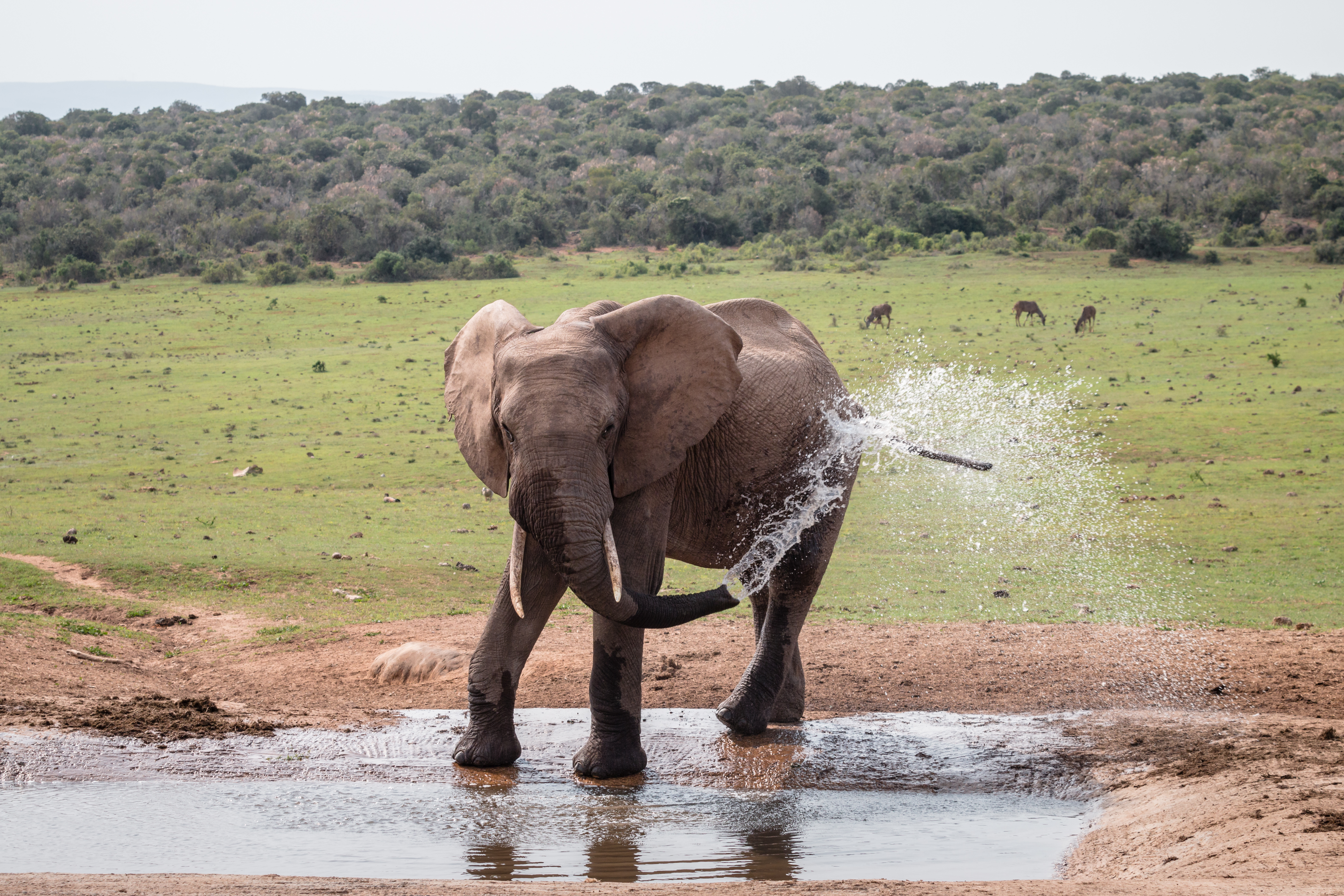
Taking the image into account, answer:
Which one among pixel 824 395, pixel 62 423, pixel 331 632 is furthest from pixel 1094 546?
pixel 62 423

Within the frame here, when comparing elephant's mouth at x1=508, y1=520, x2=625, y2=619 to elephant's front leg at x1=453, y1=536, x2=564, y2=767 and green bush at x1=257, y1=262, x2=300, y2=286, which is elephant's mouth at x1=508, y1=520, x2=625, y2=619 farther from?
green bush at x1=257, y1=262, x2=300, y2=286

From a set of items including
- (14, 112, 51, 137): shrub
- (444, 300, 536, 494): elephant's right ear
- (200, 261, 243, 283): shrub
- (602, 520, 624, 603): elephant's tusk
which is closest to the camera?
(602, 520, 624, 603): elephant's tusk

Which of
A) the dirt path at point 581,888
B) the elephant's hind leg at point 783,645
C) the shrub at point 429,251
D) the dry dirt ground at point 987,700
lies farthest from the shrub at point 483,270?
the dirt path at point 581,888

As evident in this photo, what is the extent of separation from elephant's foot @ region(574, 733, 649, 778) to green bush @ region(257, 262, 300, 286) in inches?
1375

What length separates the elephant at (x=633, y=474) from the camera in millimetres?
6023

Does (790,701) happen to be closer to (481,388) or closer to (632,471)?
(632,471)

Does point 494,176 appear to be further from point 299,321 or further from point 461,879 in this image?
point 461,879

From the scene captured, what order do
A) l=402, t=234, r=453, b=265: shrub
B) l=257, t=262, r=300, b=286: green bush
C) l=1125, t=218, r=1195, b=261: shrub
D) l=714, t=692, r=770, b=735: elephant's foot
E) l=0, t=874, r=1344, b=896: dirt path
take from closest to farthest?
1. l=0, t=874, r=1344, b=896: dirt path
2. l=714, t=692, r=770, b=735: elephant's foot
3. l=1125, t=218, r=1195, b=261: shrub
4. l=257, t=262, r=300, b=286: green bush
5. l=402, t=234, r=453, b=265: shrub

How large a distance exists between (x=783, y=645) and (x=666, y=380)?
2.16 m

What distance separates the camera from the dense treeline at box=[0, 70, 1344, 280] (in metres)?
44.8

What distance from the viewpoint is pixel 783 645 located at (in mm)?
7941

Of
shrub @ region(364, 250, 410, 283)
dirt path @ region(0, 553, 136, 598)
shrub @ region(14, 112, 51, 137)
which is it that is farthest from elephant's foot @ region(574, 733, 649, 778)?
shrub @ region(14, 112, 51, 137)

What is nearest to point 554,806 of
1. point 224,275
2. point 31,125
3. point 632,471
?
point 632,471

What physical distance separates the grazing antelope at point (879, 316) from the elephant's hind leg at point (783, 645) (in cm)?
2099
